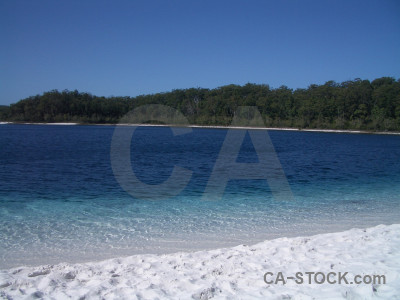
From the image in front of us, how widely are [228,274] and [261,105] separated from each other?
107370 mm

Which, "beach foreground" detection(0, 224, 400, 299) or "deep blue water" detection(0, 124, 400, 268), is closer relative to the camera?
"beach foreground" detection(0, 224, 400, 299)

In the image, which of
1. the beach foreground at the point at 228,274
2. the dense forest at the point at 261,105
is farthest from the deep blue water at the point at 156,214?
the dense forest at the point at 261,105

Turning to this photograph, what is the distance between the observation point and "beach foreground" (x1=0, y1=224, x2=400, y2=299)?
14.6 feet

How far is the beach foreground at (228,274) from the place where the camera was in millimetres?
4438

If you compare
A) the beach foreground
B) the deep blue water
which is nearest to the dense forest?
the deep blue water

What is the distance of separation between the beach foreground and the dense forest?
89168 mm

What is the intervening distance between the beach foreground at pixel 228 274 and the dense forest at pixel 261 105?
89.2 m

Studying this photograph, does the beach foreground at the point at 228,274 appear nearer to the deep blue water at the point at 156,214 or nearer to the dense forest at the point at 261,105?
the deep blue water at the point at 156,214

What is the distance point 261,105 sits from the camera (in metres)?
110

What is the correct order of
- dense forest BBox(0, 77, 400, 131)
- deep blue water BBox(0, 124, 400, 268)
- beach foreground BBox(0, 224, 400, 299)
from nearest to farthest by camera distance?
beach foreground BBox(0, 224, 400, 299) < deep blue water BBox(0, 124, 400, 268) < dense forest BBox(0, 77, 400, 131)

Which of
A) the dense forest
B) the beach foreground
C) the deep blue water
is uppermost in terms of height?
the dense forest

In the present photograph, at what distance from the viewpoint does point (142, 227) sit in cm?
847

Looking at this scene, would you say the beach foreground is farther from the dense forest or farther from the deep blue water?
the dense forest

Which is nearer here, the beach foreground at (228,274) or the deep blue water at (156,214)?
the beach foreground at (228,274)
